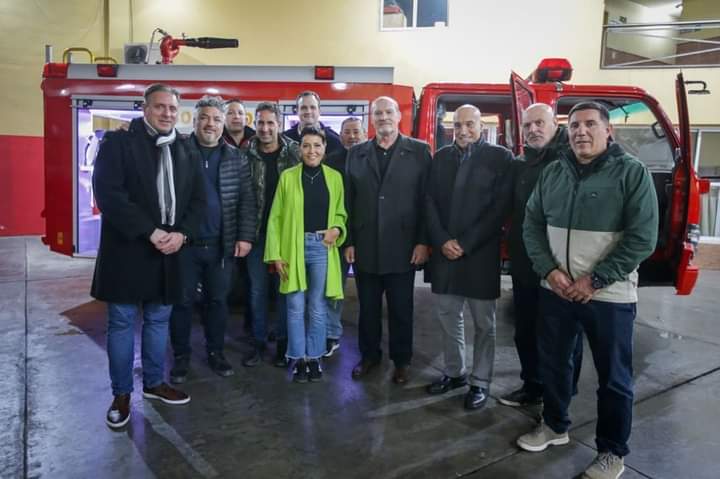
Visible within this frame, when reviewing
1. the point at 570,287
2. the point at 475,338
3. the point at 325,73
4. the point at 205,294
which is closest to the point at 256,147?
the point at 205,294

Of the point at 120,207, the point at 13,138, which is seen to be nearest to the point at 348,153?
the point at 120,207

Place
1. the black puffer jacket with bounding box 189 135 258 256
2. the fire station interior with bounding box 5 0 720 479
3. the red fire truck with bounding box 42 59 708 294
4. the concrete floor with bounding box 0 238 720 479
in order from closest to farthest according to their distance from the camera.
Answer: the concrete floor with bounding box 0 238 720 479 < the fire station interior with bounding box 5 0 720 479 < the black puffer jacket with bounding box 189 135 258 256 < the red fire truck with bounding box 42 59 708 294

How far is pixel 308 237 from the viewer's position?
3291 millimetres

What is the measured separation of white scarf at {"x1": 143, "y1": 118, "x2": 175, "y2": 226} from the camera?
278cm

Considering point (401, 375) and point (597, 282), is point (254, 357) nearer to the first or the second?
point (401, 375)

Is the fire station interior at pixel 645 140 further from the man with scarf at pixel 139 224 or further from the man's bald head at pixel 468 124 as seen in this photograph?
the man with scarf at pixel 139 224

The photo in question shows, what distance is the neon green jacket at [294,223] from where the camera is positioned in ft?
10.6

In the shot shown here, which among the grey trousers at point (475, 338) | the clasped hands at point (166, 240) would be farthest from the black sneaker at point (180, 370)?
the grey trousers at point (475, 338)

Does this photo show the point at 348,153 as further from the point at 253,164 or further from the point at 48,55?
the point at 48,55

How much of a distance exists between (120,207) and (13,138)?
8221mm

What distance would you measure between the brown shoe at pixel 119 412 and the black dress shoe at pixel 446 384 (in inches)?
68.3

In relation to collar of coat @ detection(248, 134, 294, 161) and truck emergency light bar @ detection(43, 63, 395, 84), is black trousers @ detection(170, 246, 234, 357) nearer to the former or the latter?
collar of coat @ detection(248, 134, 294, 161)

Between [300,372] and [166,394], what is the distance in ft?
2.70

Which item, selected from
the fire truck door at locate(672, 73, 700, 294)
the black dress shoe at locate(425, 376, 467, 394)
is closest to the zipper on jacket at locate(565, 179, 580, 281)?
the black dress shoe at locate(425, 376, 467, 394)
